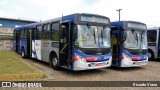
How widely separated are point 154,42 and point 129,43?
6368mm

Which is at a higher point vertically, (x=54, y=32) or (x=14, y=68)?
(x=54, y=32)

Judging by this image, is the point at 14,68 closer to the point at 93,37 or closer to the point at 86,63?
the point at 86,63

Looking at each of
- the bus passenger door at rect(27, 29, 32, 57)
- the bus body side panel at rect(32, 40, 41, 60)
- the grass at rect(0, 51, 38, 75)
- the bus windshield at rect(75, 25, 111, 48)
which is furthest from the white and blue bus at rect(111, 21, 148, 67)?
the bus passenger door at rect(27, 29, 32, 57)

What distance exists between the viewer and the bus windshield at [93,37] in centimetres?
943

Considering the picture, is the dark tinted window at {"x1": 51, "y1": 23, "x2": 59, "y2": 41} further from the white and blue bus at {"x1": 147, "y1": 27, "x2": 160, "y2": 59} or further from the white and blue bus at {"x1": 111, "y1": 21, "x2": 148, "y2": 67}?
the white and blue bus at {"x1": 147, "y1": 27, "x2": 160, "y2": 59}

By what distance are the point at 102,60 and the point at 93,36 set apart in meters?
1.31

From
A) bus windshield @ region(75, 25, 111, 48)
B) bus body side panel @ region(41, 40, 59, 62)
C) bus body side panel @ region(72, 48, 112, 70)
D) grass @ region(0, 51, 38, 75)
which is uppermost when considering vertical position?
bus windshield @ region(75, 25, 111, 48)

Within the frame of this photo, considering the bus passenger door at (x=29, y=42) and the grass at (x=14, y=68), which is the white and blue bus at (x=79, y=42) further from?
the bus passenger door at (x=29, y=42)

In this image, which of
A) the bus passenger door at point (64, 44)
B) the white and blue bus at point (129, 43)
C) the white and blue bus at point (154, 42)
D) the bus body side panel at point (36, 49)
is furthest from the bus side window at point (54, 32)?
the white and blue bus at point (154, 42)

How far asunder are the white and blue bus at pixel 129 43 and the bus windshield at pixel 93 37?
132 centimetres

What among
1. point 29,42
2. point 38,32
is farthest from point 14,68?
point 29,42

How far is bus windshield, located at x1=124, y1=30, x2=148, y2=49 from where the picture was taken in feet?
37.5

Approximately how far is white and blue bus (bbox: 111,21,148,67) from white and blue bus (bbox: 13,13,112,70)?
1179 millimetres

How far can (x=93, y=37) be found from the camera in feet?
32.1
